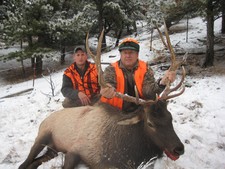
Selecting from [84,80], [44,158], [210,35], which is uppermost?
[210,35]

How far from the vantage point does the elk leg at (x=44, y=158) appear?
3.58 m

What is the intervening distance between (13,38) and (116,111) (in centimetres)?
1092

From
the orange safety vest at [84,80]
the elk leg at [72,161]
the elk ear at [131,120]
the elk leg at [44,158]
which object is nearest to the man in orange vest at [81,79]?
the orange safety vest at [84,80]

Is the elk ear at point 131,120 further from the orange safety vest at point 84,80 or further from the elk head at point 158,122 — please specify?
the orange safety vest at point 84,80

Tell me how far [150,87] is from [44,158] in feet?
6.90

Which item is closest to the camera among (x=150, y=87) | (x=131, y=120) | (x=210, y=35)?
(x=131, y=120)

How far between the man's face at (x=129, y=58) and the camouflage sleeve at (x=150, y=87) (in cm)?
30

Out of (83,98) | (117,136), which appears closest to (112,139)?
(117,136)

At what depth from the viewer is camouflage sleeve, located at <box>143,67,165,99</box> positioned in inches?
128

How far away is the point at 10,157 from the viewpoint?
3.84m

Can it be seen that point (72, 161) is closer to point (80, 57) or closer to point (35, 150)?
point (35, 150)

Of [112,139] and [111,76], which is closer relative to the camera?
[112,139]

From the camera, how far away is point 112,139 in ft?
9.96

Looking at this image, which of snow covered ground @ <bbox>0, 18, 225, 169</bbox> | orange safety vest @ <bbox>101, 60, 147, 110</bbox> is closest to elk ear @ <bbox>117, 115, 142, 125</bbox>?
orange safety vest @ <bbox>101, 60, 147, 110</bbox>
